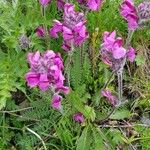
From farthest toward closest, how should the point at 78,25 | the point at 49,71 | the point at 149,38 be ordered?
the point at 149,38, the point at 78,25, the point at 49,71

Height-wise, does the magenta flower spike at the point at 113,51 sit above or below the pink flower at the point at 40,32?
below

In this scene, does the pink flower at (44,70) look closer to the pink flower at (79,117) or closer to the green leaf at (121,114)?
the pink flower at (79,117)

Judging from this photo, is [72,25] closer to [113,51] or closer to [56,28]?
[56,28]

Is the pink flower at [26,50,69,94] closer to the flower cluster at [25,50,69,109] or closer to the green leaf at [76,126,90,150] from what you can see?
the flower cluster at [25,50,69,109]

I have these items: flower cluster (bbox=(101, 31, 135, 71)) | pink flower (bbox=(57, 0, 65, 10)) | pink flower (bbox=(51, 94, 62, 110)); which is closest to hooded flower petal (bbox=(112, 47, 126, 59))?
flower cluster (bbox=(101, 31, 135, 71))

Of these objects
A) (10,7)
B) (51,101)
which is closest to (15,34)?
(10,7)

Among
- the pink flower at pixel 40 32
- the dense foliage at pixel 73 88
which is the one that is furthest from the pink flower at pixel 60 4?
the pink flower at pixel 40 32

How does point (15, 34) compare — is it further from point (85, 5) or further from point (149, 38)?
point (149, 38)

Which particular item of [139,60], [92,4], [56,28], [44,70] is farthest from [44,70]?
[139,60]
